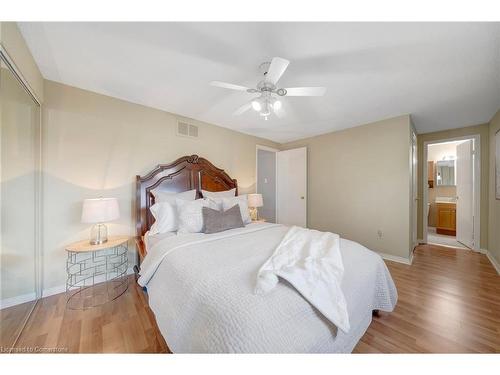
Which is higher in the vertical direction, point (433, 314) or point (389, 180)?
point (389, 180)

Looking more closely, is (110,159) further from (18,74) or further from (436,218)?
Result: (436,218)

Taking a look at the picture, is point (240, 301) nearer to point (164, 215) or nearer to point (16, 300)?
point (164, 215)

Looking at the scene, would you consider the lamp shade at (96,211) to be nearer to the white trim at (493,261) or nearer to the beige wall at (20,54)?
the beige wall at (20,54)

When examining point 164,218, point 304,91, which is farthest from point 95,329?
point 304,91

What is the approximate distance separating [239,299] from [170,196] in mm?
1960

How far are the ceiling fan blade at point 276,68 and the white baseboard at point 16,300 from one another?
3.07 meters

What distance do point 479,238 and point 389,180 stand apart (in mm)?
2187

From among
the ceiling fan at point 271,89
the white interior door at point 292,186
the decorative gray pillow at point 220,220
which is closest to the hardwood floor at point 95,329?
the decorative gray pillow at point 220,220

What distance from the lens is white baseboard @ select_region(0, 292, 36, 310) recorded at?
5.59ft

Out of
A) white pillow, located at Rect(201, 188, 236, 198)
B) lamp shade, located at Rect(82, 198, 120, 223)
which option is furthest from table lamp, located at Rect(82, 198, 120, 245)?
white pillow, located at Rect(201, 188, 236, 198)

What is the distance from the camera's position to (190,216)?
7.16ft

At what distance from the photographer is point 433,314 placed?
1.73 meters

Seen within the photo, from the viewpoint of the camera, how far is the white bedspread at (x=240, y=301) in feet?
2.74

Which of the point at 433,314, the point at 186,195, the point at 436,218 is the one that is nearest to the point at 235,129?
the point at 186,195
